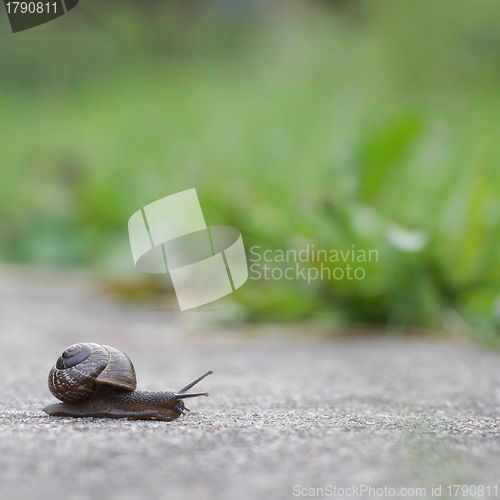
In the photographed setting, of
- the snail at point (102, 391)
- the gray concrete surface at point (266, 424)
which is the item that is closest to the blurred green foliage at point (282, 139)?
the gray concrete surface at point (266, 424)

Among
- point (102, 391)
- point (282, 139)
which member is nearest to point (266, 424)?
point (102, 391)

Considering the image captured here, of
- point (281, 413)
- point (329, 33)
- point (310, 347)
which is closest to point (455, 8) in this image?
point (329, 33)

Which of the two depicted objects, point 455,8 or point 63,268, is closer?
point 63,268

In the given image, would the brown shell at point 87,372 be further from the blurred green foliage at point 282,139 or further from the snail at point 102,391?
the blurred green foliage at point 282,139

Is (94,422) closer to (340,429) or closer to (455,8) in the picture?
(340,429)

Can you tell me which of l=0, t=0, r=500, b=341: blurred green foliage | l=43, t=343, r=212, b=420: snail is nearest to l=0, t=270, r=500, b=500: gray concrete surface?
l=43, t=343, r=212, b=420: snail

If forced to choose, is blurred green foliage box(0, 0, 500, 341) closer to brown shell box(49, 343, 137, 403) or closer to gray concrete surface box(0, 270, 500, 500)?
gray concrete surface box(0, 270, 500, 500)
